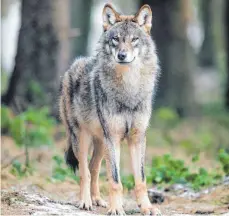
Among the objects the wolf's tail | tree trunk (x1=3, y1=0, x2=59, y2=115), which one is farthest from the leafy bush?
the wolf's tail

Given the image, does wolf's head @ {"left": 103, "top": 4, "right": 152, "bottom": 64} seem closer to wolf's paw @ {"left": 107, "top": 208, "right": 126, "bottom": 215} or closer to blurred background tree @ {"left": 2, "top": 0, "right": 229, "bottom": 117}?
blurred background tree @ {"left": 2, "top": 0, "right": 229, "bottom": 117}

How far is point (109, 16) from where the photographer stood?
9.34 metres

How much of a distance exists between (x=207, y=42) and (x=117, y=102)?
3337 centimetres

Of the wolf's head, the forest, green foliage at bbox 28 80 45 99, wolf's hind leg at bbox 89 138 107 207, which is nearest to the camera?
the wolf's head

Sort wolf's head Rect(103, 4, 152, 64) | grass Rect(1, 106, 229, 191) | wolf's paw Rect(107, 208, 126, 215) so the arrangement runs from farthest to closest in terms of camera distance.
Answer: grass Rect(1, 106, 229, 191) → wolf's head Rect(103, 4, 152, 64) → wolf's paw Rect(107, 208, 126, 215)

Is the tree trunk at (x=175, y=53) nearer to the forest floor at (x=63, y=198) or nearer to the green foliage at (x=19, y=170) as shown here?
the forest floor at (x=63, y=198)

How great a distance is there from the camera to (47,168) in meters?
13.1

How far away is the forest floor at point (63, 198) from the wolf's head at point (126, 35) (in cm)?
201

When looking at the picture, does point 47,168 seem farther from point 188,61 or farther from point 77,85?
point 188,61

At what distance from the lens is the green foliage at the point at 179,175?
11.0 m

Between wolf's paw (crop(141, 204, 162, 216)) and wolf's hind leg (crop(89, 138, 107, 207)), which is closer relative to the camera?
wolf's paw (crop(141, 204, 162, 216))

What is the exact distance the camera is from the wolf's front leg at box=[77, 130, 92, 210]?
9258 millimetres

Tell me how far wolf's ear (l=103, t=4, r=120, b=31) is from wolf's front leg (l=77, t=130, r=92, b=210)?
1.52m

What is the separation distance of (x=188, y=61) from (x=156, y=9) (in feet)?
6.41
